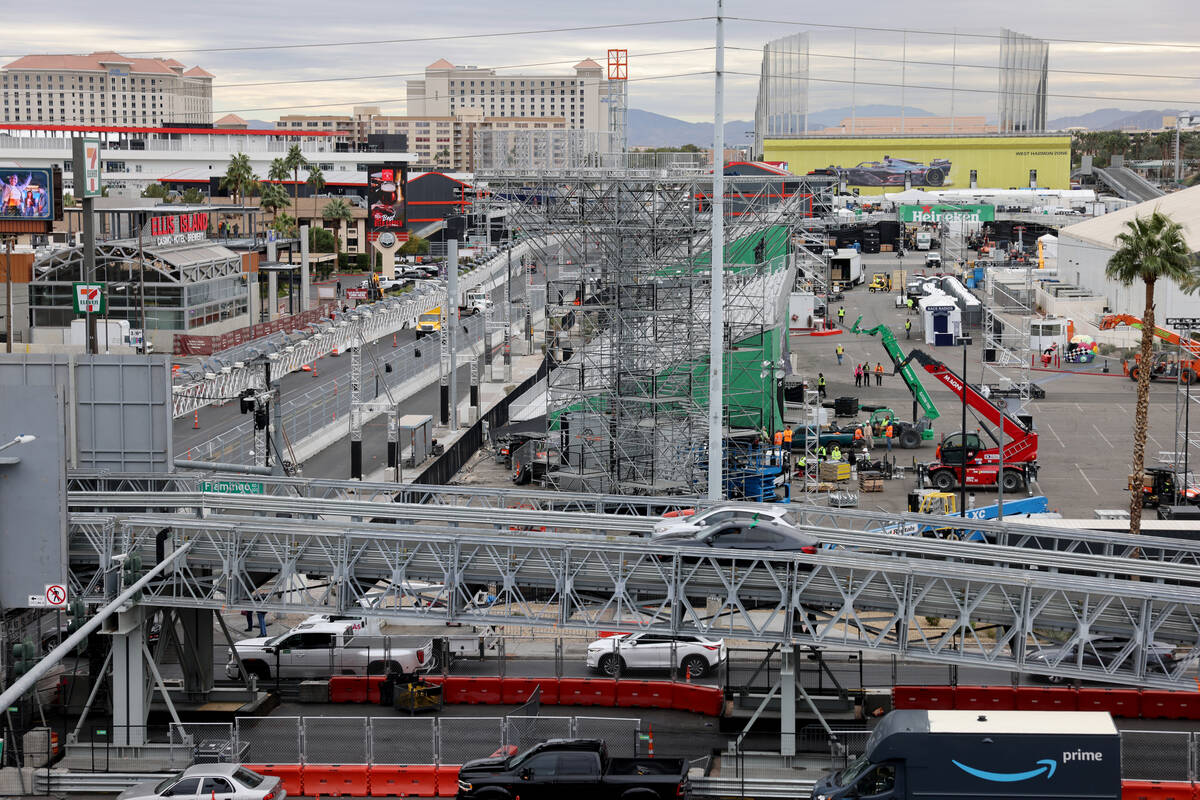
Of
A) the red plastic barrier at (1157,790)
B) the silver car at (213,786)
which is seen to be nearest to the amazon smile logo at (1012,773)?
the red plastic barrier at (1157,790)

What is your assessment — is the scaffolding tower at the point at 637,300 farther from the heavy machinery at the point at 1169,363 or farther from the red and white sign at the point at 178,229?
the red and white sign at the point at 178,229

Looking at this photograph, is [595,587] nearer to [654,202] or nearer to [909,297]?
[654,202]

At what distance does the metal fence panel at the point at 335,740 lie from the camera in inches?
992

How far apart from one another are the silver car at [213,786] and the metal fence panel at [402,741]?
2555 mm

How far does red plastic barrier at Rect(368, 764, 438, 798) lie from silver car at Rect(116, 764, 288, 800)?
6.29 feet

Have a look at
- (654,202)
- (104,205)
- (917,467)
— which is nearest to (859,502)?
(917,467)

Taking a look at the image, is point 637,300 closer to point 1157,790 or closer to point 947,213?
point 1157,790

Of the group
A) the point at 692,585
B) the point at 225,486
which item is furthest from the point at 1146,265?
the point at 225,486

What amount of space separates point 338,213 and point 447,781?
124 metres

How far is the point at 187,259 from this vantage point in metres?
80.8

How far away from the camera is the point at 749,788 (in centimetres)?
2369

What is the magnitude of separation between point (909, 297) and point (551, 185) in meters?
64.3

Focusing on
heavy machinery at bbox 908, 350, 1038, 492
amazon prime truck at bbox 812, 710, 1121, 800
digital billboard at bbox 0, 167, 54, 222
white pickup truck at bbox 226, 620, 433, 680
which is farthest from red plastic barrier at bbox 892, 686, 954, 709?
digital billboard at bbox 0, 167, 54, 222

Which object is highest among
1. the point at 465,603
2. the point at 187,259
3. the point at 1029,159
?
the point at 1029,159
